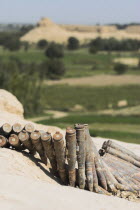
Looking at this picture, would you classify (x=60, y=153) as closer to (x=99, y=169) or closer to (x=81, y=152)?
(x=81, y=152)

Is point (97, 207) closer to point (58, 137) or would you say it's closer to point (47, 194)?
point (47, 194)

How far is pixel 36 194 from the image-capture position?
10.0m

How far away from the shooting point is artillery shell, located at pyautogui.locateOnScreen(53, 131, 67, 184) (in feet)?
38.6

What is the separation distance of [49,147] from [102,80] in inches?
2763

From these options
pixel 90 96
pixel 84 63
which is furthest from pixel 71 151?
pixel 84 63

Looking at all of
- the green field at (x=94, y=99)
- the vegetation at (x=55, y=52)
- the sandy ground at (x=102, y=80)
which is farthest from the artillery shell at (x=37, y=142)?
the vegetation at (x=55, y=52)

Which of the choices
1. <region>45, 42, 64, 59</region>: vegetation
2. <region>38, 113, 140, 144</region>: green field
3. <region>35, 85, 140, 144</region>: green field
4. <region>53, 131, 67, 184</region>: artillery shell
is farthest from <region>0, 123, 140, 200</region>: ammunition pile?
<region>45, 42, 64, 59</region>: vegetation

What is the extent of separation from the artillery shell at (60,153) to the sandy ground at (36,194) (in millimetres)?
464

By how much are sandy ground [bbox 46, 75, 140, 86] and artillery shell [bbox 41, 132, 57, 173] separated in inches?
2559

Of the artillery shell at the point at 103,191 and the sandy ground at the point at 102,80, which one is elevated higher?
the artillery shell at the point at 103,191

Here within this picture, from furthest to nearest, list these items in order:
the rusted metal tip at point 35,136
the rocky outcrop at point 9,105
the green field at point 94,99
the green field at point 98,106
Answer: the green field at point 94,99
the green field at point 98,106
the rocky outcrop at point 9,105
the rusted metal tip at point 35,136

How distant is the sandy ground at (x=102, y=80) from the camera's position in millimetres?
78875

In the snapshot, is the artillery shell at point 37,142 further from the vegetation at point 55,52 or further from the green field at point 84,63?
the vegetation at point 55,52

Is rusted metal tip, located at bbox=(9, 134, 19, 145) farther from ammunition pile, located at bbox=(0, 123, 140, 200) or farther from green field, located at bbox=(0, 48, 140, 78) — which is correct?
green field, located at bbox=(0, 48, 140, 78)
